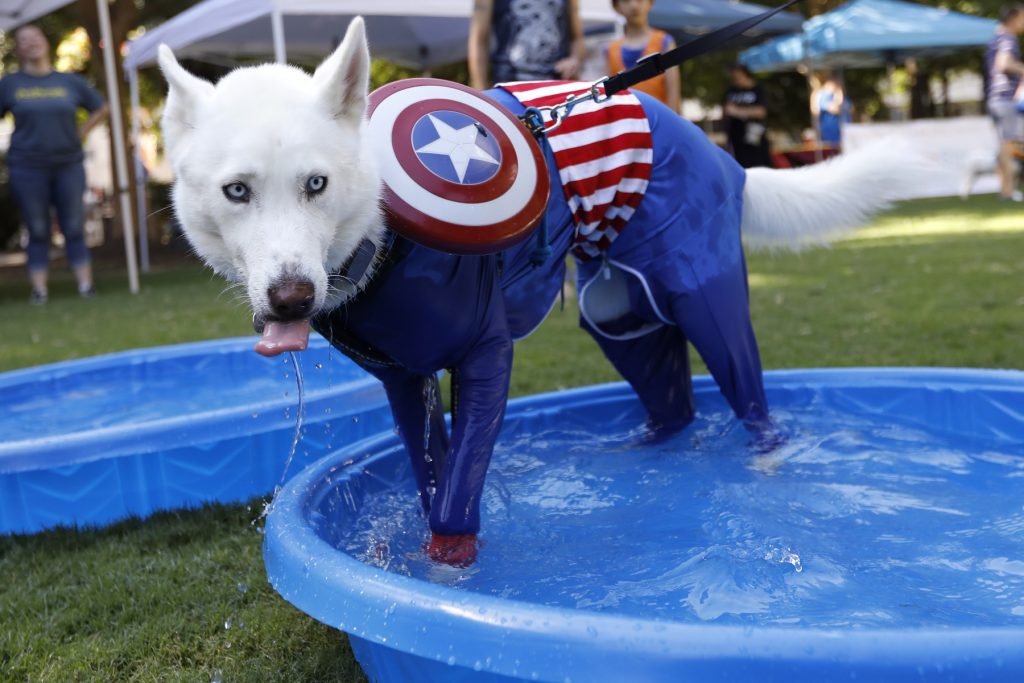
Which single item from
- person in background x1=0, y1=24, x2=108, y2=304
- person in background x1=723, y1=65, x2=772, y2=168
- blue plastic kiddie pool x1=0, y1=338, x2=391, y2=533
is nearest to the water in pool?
blue plastic kiddie pool x1=0, y1=338, x2=391, y2=533

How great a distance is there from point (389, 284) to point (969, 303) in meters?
4.66

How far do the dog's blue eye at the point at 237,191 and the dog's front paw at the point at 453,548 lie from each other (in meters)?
0.92

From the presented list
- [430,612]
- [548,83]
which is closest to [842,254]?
[548,83]

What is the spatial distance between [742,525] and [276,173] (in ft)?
5.16

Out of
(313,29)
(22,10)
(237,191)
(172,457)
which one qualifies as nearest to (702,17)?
(313,29)

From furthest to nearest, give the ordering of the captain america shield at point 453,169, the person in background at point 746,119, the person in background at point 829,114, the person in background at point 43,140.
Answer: the person in background at point 829,114 → the person in background at point 746,119 → the person in background at point 43,140 → the captain america shield at point 453,169

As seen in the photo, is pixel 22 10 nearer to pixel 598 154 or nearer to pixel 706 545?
pixel 598 154

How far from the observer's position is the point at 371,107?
7.71 feet

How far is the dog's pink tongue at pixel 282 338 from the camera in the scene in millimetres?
1887

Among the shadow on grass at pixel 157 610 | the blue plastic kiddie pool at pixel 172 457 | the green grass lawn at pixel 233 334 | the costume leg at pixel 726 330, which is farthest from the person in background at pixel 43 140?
the costume leg at pixel 726 330

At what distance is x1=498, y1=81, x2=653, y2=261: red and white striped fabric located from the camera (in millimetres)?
2756

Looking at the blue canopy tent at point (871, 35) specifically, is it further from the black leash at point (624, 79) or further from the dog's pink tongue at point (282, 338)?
the dog's pink tongue at point (282, 338)

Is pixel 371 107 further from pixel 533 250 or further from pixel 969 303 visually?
pixel 969 303

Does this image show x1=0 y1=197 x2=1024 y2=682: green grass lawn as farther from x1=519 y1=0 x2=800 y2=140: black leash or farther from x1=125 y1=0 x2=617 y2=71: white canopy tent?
x1=125 y1=0 x2=617 y2=71: white canopy tent
